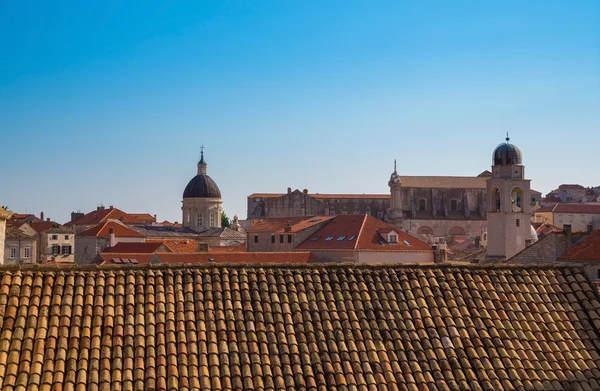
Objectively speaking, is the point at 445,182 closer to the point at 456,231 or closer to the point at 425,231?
the point at 456,231

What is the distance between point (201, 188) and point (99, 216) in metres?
20.4

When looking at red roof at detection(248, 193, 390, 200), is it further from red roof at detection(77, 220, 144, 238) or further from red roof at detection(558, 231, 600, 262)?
red roof at detection(558, 231, 600, 262)

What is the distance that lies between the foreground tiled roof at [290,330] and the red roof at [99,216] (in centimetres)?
10591

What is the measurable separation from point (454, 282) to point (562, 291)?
1.57 m

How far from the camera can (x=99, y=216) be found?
398 ft

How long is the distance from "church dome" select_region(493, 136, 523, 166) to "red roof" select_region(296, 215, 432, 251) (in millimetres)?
14353

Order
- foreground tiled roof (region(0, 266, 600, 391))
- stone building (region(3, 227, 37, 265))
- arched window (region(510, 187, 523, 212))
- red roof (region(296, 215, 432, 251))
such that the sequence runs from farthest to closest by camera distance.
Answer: stone building (region(3, 227, 37, 265)) → arched window (region(510, 187, 523, 212)) → red roof (region(296, 215, 432, 251)) → foreground tiled roof (region(0, 266, 600, 391))

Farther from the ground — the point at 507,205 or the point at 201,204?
the point at 201,204

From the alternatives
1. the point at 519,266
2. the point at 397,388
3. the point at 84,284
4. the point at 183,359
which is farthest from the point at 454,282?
the point at 84,284

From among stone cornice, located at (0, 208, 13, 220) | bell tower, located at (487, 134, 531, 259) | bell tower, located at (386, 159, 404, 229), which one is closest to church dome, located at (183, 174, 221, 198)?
bell tower, located at (386, 159, 404, 229)

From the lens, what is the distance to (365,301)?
40.7 ft

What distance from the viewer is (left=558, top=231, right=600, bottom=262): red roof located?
4362 centimetres

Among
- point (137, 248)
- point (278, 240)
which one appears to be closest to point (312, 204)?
point (278, 240)

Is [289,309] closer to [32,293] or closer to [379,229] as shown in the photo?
[32,293]
